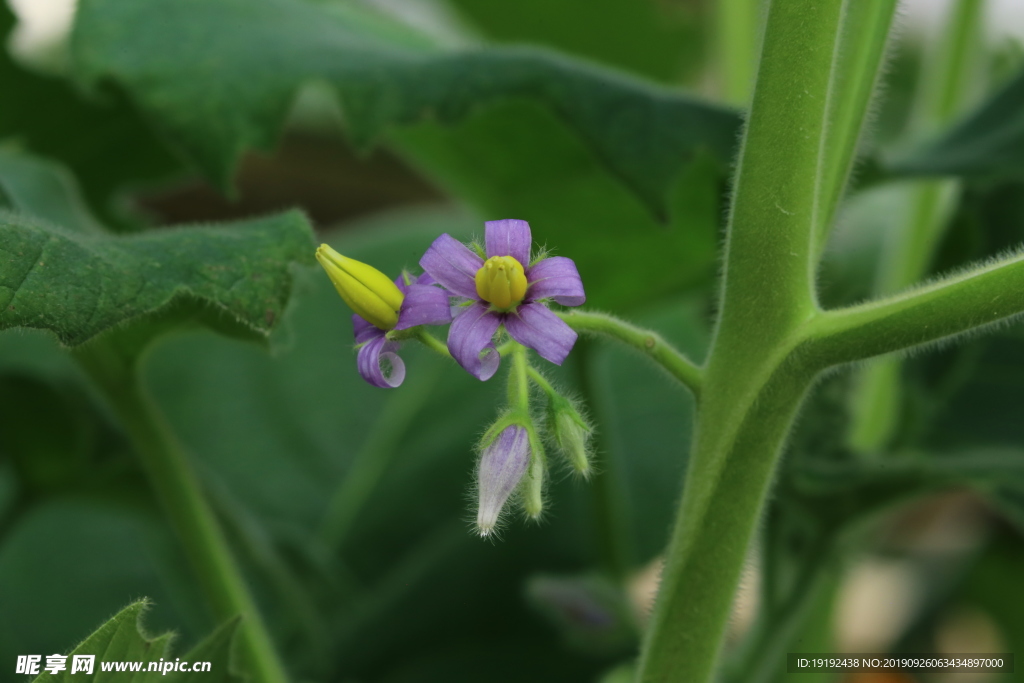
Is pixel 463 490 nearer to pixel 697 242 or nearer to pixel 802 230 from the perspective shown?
pixel 697 242

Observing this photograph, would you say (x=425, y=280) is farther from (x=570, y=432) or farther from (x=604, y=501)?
(x=604, y=501)

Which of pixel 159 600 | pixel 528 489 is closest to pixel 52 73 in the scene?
pixel 159 600

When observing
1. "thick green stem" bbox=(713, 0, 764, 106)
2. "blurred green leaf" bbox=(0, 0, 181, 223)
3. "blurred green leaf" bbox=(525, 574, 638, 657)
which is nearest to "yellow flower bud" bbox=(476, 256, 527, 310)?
"blurred green leaf" bbox=(525, 574, 638, 657)

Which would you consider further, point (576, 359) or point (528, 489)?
point (576, 359)

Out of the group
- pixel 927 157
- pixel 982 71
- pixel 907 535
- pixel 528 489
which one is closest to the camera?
pixel 528 489

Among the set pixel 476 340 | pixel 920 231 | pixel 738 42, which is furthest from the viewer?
pixel 738 42

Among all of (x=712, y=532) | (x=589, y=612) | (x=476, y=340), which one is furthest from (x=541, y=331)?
(x=589, y=612)

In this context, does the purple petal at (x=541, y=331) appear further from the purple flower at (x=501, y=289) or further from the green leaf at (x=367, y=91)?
the green leaf at (x=367, y=91)

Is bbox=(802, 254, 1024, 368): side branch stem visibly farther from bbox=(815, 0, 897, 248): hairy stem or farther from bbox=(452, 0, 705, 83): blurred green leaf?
bbox=(452, 0, 705, 83): blurred green leaf
